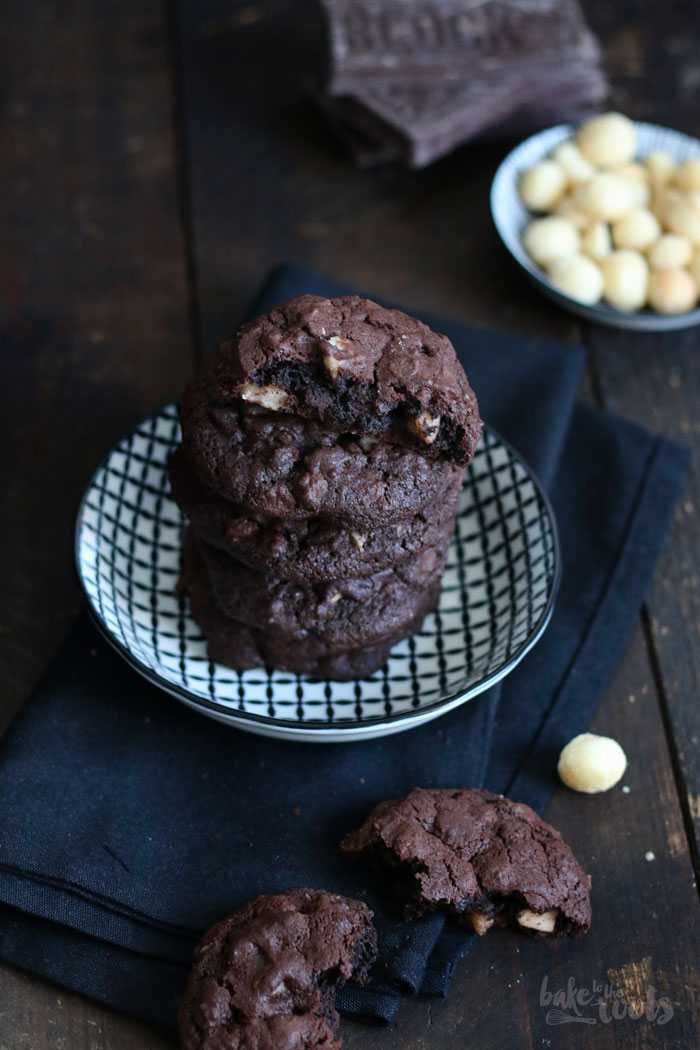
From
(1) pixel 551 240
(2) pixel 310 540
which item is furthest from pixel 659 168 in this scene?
(2) pixel 310 540

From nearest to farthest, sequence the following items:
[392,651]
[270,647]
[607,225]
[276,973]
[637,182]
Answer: [276,973] < [270,647] < [392,651] < [607,225] < [637,182]

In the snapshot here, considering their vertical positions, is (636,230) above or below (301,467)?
below

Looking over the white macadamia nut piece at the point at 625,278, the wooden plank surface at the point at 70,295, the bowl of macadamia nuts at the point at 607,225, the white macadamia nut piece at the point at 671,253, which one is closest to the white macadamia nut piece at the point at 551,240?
the bowl of macadamia nuts at the point at 607,225

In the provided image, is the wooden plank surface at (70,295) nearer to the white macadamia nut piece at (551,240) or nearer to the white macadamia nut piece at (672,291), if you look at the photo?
the white macadamia nut piece at (551,240)

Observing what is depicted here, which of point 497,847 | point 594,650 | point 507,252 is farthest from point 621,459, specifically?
point 497,847

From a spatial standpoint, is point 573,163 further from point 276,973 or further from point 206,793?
point 276,973

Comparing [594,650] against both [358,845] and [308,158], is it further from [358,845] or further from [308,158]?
[308,158]
